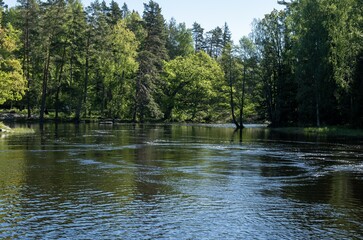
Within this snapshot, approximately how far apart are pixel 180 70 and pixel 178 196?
88.1 meters

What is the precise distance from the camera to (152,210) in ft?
53.0

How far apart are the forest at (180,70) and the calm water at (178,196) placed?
32271mm

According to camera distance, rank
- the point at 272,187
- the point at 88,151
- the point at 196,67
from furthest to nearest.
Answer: the point at 196,67 < the point at 88,151 < the point at 272,187

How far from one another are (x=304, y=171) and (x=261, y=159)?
19.1 feet

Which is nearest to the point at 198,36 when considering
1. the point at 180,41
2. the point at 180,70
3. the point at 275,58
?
the point at 180,41

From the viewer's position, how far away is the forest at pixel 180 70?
62.8m

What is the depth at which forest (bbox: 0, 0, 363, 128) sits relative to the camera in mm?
62781

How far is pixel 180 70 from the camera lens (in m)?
106

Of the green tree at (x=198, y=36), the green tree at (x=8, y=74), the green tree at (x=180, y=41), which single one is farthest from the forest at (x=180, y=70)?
the green tree at (x=198, y=36)

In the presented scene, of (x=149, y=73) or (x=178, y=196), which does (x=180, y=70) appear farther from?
(x=178, y=196)

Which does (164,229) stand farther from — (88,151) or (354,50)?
(354,50)

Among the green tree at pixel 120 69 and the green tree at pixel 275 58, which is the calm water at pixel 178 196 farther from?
the green tree at pixel 120 69

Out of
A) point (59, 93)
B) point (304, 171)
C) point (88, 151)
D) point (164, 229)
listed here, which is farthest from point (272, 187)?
point (59, 93)

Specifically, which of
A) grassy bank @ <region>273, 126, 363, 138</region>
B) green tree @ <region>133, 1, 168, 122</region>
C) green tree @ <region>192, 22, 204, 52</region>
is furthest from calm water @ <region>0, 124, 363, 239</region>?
green tree @ <region>192, 22, 204, 52</region>
